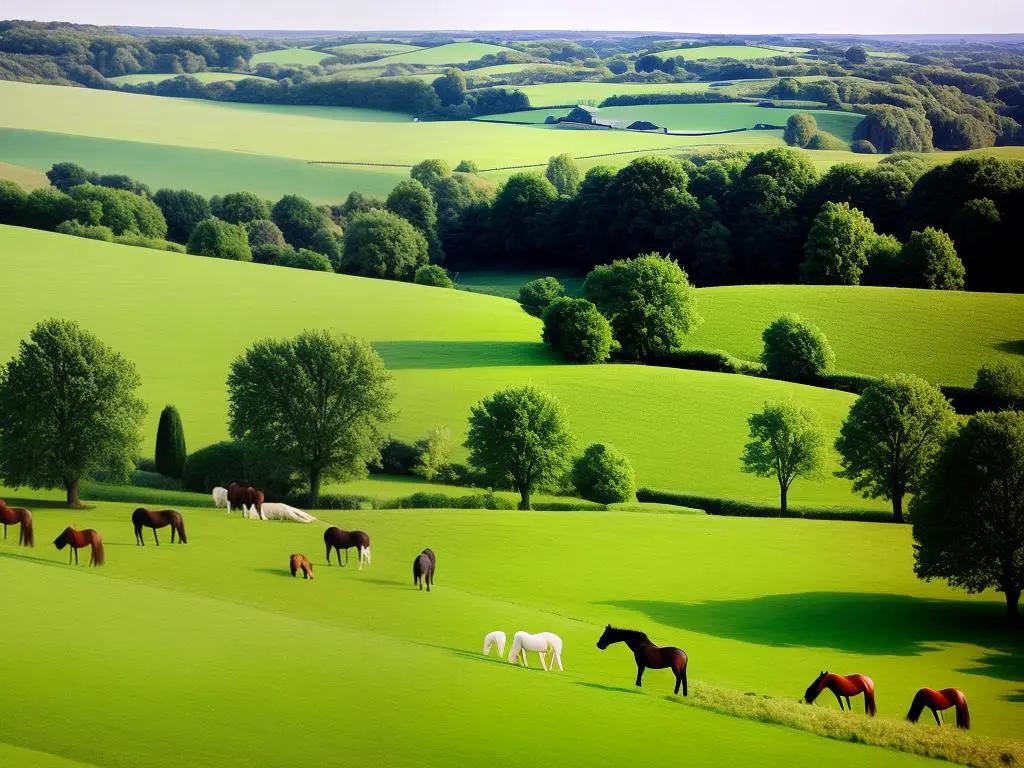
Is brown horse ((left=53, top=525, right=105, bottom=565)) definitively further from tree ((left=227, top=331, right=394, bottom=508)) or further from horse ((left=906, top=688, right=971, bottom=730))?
horse ((left=906, top=688, right=971, bottom=730))

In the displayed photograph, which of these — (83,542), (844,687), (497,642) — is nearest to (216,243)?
(83,542)

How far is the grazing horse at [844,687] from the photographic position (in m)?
28.7

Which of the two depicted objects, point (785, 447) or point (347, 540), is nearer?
point (347, 540)

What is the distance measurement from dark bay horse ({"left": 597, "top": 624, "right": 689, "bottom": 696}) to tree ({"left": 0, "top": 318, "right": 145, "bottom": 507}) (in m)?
26.1

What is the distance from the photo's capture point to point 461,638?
1224 inches

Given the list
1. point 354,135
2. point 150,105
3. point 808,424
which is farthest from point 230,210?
point 808,424

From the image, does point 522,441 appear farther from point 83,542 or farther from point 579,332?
point 579,332

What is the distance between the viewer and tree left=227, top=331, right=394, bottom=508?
53.3 metres

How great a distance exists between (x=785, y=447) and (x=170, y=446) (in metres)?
29.8

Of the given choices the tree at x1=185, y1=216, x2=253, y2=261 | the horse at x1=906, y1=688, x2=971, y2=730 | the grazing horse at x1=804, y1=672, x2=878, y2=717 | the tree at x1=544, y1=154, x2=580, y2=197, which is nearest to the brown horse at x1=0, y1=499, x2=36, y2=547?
the grazing horse at x1=804, y1=672, x2=878, y2=717

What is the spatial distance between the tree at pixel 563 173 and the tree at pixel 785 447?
89.9 meters

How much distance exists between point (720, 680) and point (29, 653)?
16591mm

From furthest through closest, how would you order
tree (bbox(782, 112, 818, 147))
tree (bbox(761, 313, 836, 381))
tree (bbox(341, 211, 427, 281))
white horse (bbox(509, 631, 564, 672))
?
tree (bbox(782, 112, 818, 147))
tree (bbox(341, 211, 427, 281))
tree (bbox(761, 313, 836, 381))
white horse (bbox(509, 631, 564, 672))

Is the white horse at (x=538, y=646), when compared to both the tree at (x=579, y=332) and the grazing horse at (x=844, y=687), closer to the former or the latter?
the grazing horse at (x=844, y=687)
